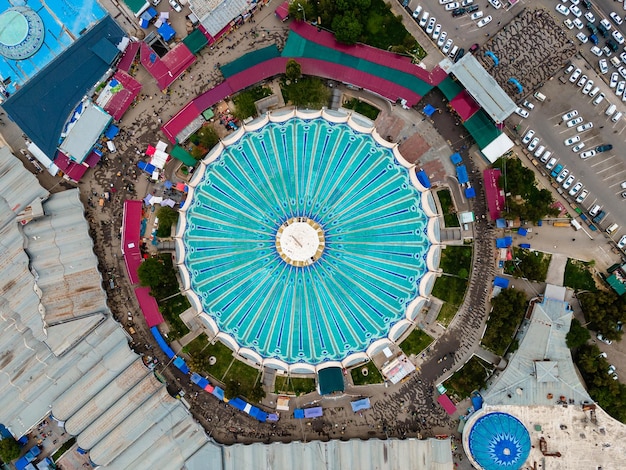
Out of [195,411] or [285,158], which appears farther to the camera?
[195,411]

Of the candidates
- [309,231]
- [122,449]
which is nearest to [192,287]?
[309,231]

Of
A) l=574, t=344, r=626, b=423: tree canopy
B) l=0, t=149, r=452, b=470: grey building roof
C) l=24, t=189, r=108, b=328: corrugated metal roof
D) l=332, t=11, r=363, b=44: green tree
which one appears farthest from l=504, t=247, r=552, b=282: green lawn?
l=24, t=189, r=108, b=328: corrugated metal roof

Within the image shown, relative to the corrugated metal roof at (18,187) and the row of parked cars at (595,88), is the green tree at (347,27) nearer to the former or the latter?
the row of parked cars at (595,88)

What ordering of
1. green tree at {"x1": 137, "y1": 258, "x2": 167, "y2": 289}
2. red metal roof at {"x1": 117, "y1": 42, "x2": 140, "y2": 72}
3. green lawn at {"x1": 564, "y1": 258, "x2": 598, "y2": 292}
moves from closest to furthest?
green tree at {"x1": 137, "y1": 258, "x2": 167, "y2": 289}, green lawn at {"x1": 564, "y1": 258, "x2": 598, "y2": 292}, red metal roof at {"x1": 117, "y1": 42, "x2": 140, "y2": 72}

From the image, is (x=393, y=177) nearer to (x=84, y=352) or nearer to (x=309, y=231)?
(x=309, y=231)

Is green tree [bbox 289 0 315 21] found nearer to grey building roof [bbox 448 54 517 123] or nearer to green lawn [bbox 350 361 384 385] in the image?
grey building roof [bbox 448 54 517 123]
